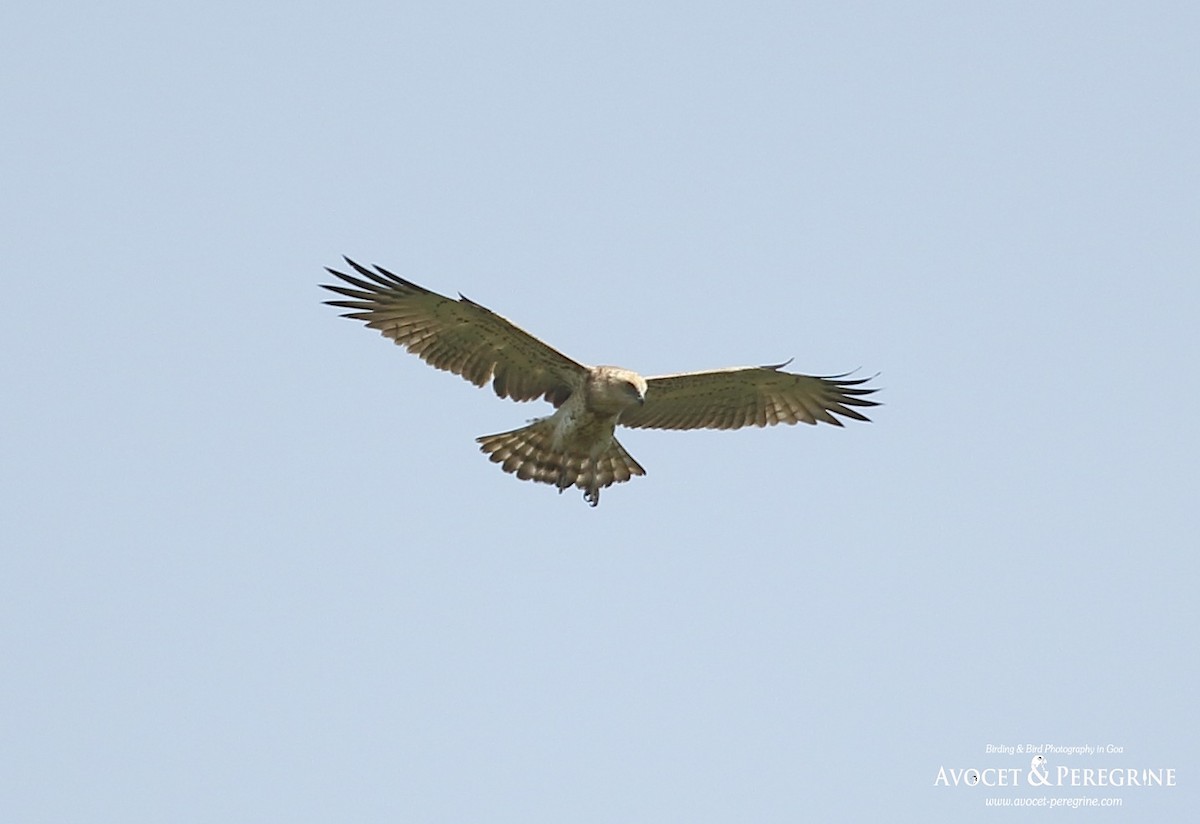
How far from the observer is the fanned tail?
1597cm

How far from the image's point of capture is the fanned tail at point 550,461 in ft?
52.4

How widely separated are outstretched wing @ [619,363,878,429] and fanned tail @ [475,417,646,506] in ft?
1.78

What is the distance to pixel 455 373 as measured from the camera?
15633mm

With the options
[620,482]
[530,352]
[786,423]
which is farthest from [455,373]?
[786,423]

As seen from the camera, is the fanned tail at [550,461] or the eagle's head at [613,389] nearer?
the eagle's head at [613,389]

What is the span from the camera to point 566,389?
15.9 metres

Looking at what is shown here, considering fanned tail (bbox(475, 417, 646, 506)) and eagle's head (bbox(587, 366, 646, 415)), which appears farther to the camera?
fanned tail (bbox(475, 417, 646, 506))

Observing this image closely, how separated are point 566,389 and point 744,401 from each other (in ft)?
5.96

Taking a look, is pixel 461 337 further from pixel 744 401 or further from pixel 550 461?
pixel 744 401

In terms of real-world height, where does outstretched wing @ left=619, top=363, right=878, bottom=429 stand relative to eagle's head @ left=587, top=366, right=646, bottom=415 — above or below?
above

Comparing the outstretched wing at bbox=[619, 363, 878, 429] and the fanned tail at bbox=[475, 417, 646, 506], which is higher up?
the outstretched wing at bbox=[619, 363, 878, 429]

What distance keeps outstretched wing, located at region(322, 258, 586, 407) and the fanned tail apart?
1.31ft

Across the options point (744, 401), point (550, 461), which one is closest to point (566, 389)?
Answer: point (550, 461)

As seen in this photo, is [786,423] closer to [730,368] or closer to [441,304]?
[730,368]
